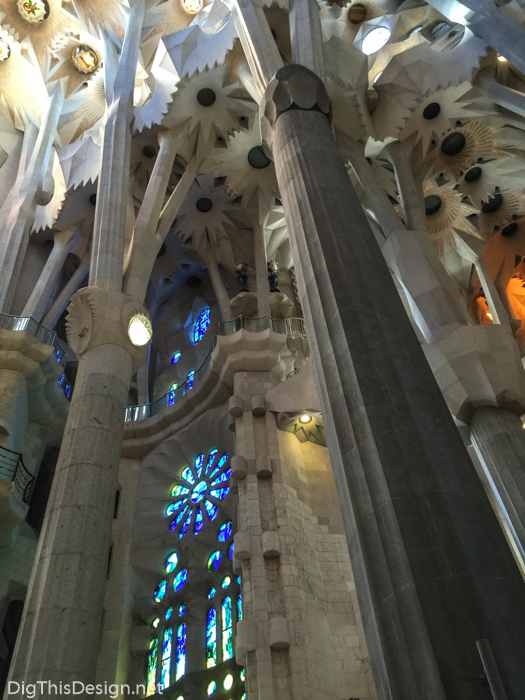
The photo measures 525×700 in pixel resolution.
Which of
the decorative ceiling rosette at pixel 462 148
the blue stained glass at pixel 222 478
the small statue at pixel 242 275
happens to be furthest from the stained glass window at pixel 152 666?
the decorative ceiling rosette at pixel 462 148

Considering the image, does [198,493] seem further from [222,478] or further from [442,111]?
[442,111]

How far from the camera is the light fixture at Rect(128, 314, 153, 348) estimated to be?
7.65 meters

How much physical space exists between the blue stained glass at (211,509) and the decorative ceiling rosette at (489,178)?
8.89 metres

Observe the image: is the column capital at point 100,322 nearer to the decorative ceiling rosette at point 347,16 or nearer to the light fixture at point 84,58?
the decorative ceiling rosette at point 347,16

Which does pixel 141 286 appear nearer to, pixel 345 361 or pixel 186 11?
pixel 345 361

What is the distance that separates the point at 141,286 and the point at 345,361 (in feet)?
16.7

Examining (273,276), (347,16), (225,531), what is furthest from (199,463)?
(347,16)

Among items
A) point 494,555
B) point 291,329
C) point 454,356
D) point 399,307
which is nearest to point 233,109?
point 291,329

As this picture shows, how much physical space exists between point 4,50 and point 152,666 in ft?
50.4

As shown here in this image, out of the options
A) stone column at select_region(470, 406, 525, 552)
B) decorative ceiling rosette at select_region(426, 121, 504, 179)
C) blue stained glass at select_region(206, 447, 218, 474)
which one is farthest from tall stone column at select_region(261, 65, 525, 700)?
decorative ceiling rosette at select_region(426, 121, 504, 179)

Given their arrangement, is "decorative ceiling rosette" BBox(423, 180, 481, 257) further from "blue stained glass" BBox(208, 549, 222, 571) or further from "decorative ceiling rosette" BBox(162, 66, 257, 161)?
"blue stained glass" BBox(208, 549, 222, 571)

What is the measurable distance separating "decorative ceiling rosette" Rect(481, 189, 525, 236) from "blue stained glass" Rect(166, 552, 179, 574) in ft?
33.9

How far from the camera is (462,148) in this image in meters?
12.7

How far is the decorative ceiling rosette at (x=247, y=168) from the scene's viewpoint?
1305 cm
